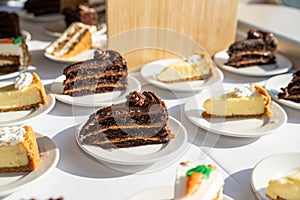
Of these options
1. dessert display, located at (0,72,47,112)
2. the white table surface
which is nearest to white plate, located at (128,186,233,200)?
the white table surface

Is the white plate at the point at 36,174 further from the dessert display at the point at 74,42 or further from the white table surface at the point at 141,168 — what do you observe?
the dessert display at the point at 74,42

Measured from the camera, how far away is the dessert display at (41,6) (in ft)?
8.01

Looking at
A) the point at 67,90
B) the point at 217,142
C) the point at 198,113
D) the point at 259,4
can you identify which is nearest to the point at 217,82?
the point at 198,113

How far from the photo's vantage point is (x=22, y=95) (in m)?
1.45

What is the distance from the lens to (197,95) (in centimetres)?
160

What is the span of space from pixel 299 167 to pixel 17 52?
1265 millimetres

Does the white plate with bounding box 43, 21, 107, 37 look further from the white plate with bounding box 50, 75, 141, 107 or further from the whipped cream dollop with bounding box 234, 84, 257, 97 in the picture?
the whipped cream dollop with bounding box 234, 84, 257, 97

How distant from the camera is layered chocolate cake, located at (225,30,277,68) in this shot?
186cm

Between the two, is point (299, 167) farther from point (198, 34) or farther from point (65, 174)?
point (198, 34)

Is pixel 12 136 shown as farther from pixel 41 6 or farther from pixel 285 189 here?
pixel 41 6

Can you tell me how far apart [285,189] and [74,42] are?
1.30m

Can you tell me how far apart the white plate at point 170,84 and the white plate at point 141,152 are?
36 cm

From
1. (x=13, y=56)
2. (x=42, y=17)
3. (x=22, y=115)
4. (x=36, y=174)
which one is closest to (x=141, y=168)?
(x=36, y=174)

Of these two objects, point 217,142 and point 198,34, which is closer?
point 217,142
